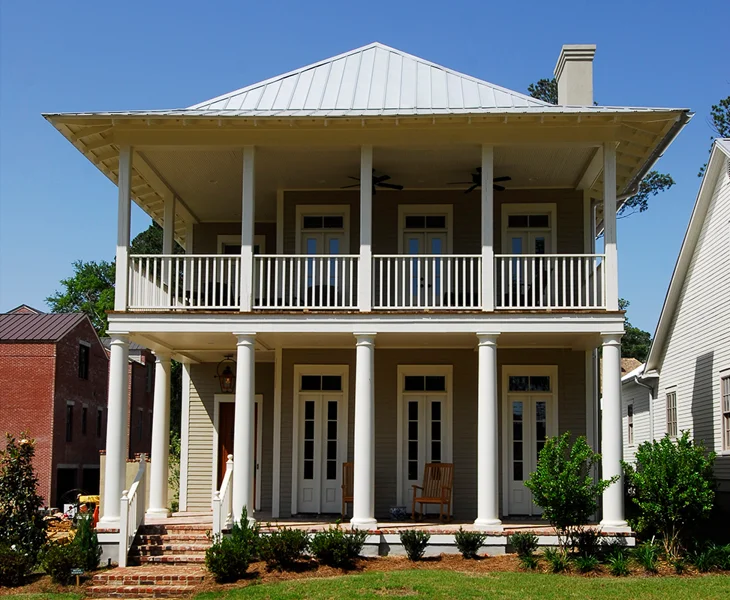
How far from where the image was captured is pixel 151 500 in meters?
18.4

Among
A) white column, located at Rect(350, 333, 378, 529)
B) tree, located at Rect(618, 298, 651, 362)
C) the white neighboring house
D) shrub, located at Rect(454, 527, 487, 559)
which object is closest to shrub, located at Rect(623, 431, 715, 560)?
shrub, located at Rect(454, 527, 487, 559)

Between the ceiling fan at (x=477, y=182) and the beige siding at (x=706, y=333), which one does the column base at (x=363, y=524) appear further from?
the beige siding at (x=706, y=333)

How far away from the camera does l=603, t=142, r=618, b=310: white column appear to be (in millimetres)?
14867

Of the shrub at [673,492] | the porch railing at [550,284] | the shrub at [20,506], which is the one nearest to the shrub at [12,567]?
the shrub at [20,506]

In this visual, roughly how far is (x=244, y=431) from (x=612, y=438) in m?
5.69

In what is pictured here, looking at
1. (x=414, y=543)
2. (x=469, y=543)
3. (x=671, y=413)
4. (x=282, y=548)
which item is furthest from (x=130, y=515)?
(x=671, y=413)

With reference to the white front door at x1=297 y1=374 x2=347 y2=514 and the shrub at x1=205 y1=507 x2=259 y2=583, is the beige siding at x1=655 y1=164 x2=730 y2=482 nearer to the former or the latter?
the white front door at x1=297 y1=374 x2=347 y2=514

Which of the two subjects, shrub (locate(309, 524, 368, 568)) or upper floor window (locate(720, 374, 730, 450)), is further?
A: upper floor window (locate(720, 374, 730, 450))

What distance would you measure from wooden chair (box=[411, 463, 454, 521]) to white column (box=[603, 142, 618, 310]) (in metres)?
4.38

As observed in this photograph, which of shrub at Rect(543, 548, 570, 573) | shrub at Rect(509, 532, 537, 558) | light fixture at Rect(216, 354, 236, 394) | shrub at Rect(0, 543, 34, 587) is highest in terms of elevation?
light fixture at Rect(216, 354, 236, 394)

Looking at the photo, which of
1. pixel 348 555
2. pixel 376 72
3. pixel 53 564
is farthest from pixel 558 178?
pixel 53 564

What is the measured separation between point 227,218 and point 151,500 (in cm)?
622

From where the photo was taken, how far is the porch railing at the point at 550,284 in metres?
14.9

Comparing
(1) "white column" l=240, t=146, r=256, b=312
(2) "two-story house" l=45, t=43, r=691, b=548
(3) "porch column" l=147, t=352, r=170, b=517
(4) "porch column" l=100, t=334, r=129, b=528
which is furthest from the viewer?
(3) "porch column" l=147, t=352, r=170, b=517
